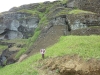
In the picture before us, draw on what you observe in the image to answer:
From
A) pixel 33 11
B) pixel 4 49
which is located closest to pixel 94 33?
pixel 4 49

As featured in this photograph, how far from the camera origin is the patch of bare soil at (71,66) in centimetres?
1289

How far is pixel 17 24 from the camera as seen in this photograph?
149ft

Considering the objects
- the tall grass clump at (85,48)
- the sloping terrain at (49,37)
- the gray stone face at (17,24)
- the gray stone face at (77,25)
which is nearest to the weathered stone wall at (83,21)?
the gray stone face at (77,25)

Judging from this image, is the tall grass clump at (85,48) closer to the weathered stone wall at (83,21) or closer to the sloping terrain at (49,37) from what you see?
the weathered stone wall at (83,21)

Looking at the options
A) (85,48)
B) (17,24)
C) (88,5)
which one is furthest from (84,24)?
(17,24)

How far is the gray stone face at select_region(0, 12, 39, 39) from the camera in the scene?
144 ft

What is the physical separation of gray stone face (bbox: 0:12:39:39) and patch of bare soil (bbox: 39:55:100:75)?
2820 cm

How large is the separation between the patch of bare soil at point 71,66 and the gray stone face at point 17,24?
92.5ft

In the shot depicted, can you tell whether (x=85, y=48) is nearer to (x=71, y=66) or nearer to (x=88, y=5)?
(x=71, y=66)

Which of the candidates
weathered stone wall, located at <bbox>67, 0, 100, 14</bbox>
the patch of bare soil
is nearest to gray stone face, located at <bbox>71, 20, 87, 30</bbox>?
weathered stone wall, located at <bbox>67, 0, 100, 14</bbox>

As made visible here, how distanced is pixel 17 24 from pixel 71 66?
3302 cm

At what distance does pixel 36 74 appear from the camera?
1512cm

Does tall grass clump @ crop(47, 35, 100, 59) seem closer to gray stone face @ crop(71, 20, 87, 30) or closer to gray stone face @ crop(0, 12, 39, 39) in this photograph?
gray stone face @ crop(71, 20, 87, 30)

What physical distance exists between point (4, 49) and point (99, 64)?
79.1ft
